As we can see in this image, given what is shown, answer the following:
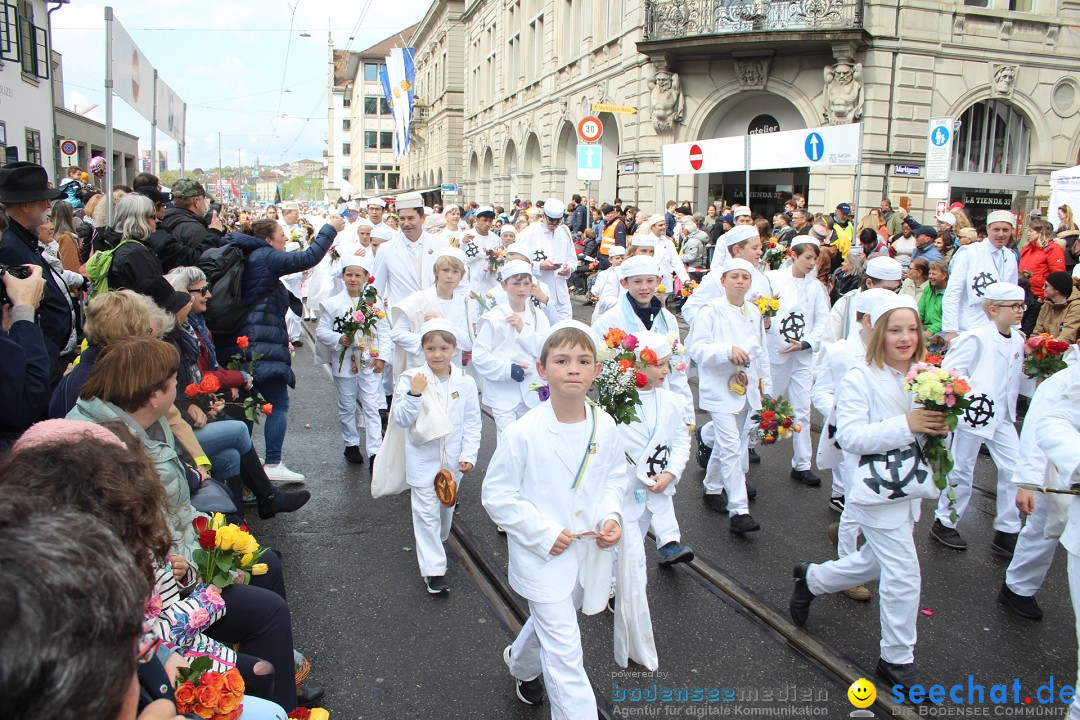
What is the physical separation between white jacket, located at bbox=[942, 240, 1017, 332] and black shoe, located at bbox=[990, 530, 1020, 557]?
3.54m

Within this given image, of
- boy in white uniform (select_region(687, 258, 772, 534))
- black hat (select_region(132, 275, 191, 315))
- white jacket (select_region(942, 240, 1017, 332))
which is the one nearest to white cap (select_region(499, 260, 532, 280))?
boy in white uniform (select_region(687, 258, 772, 534))

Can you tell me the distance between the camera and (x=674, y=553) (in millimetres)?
5266

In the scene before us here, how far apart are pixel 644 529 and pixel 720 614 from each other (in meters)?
0.70

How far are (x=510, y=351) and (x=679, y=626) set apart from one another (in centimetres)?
281

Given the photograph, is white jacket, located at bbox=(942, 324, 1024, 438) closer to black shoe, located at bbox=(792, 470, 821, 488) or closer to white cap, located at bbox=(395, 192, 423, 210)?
black shoe, located at bbox=(792, 470, 821, 488)

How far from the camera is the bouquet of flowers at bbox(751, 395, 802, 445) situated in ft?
20.7

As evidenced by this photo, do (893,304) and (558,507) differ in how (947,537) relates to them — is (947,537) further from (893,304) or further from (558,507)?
(558,507)

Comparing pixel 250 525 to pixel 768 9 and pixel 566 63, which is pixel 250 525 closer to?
pixel 768 9

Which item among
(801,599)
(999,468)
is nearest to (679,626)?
(801,599)

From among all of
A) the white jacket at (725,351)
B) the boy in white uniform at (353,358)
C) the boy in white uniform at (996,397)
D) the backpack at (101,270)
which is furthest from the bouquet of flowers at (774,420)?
the backpack at (101,270)

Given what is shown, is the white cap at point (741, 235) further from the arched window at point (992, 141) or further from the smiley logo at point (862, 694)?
the arched window at point (992, 141)

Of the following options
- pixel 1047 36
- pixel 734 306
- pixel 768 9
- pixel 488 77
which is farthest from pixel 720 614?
pixel 488 77

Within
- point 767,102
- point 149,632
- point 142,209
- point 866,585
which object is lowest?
point 866,585

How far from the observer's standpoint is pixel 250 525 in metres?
6.05
